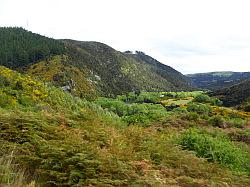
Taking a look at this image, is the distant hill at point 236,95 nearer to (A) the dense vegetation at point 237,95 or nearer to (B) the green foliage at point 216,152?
(A) the dense vegetation at point 237,95

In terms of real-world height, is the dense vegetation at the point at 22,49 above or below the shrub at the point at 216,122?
above

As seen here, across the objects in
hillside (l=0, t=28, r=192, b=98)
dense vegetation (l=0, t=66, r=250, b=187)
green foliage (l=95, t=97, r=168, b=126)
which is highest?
hillside (l=0, t=28, r=192, b=98)

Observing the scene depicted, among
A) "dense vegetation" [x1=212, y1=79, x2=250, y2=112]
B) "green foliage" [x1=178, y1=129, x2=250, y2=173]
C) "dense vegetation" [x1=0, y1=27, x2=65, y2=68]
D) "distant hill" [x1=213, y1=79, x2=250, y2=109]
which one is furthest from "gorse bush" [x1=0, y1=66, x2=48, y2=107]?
"dense vegetation" [x1=0, y1=27, x2=65, y2=68]

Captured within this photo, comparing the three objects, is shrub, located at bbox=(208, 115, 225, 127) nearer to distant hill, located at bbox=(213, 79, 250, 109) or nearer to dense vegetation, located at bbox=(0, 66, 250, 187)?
dense vegetation, located at bbox=(0, 66, 250, 187)

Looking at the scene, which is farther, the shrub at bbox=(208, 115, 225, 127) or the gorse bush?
the shrub at bbox=(208, 115, 225, 127)


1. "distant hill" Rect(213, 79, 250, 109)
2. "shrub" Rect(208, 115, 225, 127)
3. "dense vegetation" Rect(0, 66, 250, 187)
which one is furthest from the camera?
"distant hill" Rect(213, 79, 250, 109)

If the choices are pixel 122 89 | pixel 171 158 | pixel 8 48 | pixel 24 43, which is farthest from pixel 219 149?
pixel 122 89

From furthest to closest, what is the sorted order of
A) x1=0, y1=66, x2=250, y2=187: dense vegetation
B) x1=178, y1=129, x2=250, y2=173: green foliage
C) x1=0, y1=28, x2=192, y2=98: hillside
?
x1=0, y1=28, x2=192, y2=98: hillside < x1=178, y1=129, x2=250, y2=173: green foliage < x1=0, y1=66, x2=250, y2=187: dense vegetation

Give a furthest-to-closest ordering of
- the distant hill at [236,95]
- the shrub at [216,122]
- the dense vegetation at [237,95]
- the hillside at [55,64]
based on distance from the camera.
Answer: the hillside at [55,64] → the distant hill at [236,95] → the dense vegetation at [237,95] → the shrub at [216,122]

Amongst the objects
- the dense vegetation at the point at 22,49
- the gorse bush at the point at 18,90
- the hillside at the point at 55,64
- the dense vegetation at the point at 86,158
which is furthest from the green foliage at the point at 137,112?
the dense vegetation at the point at 22,49

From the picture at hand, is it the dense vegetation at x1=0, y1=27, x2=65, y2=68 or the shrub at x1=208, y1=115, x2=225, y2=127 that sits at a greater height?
the dense vegetation at x1=0, y1=27, x2=65, y2=68

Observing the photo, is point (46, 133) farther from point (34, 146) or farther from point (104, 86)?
point (104, 86)

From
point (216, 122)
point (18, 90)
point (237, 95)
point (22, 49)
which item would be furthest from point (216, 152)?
point (22, 49)

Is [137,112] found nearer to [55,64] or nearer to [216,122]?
[216,122]
